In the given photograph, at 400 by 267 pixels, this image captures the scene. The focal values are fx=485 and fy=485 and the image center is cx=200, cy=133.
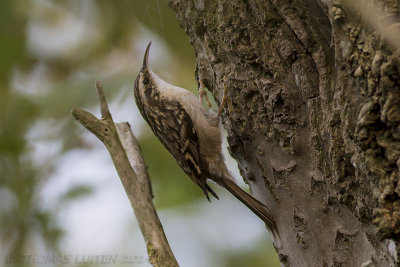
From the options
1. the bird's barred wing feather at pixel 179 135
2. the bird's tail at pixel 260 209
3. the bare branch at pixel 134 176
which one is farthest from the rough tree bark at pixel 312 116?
the bird's barred wing feather at pixel 179 135

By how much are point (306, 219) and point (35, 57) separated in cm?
210

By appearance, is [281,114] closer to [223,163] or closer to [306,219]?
[306,219]

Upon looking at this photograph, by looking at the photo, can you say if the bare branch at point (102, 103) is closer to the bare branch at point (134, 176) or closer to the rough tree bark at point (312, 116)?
the bare branch at point (134, 176)

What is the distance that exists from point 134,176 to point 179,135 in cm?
91

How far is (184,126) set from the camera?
8.61ft

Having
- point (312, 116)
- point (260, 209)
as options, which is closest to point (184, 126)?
point (260, 209)

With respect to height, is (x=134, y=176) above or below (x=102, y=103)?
below

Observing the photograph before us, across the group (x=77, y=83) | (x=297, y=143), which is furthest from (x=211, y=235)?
(x=297, y=143)

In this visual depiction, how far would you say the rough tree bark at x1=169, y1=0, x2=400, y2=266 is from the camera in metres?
Answer: 1.12

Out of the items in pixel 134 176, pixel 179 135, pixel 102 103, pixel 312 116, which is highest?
pixel 312 116

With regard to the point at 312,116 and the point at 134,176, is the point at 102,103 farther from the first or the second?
the point at 312,116

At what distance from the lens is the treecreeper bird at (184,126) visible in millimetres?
2506

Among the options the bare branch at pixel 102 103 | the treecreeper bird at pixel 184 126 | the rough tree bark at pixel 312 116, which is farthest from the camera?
the treecreeper bird at pixel 184 126

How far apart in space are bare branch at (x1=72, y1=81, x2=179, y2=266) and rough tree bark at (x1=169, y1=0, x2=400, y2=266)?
0.40m
